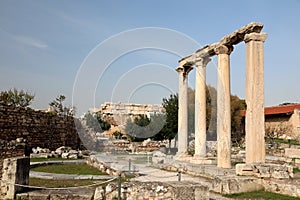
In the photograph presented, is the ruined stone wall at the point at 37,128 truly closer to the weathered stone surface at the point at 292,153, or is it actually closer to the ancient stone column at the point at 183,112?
the ancient stone column at the point at 183,112

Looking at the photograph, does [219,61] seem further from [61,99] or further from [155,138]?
[61,99]

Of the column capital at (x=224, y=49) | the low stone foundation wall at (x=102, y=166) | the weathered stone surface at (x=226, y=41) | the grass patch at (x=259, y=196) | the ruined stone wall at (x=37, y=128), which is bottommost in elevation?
the grass patch at (x=259, y=196)

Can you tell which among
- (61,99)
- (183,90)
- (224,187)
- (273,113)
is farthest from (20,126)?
(273,113)

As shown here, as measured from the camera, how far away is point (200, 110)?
57.6 feet

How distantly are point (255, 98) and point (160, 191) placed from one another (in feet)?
23.1

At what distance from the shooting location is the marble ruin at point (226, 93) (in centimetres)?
1227

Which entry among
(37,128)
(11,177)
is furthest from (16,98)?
(11,177)

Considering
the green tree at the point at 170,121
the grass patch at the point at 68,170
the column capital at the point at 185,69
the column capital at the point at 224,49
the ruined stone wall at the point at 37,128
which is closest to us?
the grass patch at the point at 68,170

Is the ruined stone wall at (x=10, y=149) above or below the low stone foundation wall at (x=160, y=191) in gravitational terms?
above

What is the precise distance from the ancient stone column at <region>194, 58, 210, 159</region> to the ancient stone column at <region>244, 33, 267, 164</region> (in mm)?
5000

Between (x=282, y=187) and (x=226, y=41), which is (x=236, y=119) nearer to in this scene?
(x=226, y=41)

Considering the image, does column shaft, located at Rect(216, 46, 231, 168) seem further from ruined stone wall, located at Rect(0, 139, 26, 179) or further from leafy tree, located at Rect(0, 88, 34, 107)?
leafy tree, located at Rect(0, 88, 34, 107)


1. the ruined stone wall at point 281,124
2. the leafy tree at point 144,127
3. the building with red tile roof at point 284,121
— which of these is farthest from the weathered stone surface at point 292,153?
the ruined stone wall at point 281,124

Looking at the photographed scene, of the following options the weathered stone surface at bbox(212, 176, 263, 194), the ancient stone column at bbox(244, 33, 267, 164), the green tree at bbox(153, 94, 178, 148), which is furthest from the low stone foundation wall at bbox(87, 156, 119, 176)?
the green tree at bbox(153, 94, 178, 148)
